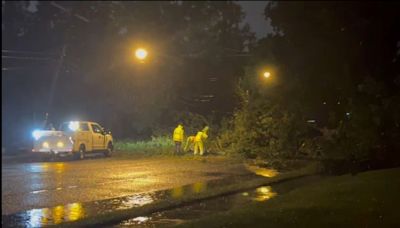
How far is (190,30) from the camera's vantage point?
41.8 meters

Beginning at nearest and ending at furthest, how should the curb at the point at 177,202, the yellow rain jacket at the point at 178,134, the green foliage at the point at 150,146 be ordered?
the curb at the point at 177,202, the yellow rain jacket at the point at 178,134, the green foliage at the point at 150,146

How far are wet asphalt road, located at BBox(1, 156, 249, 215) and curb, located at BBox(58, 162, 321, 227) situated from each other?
1.79m

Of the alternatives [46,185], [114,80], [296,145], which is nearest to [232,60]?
[114,80]

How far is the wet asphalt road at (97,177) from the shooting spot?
1398 centimetres

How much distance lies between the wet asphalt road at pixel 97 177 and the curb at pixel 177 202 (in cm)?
179

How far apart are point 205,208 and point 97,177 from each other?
22.6 ft

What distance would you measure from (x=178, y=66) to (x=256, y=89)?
10.8 metres

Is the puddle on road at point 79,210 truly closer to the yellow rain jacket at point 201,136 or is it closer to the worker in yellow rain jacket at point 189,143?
the yellow rain jacket at point 201,136

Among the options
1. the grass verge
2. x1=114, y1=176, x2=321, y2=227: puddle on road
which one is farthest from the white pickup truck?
the grass verge

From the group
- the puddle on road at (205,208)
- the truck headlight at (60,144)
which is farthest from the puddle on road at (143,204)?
the truck headlight at (60,144)

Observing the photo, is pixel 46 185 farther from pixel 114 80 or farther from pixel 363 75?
pixel 114 80

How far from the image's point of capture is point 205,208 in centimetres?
1246

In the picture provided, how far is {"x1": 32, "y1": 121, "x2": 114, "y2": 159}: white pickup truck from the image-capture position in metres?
25.5

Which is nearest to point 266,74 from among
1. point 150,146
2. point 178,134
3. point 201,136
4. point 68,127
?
point 201,136
